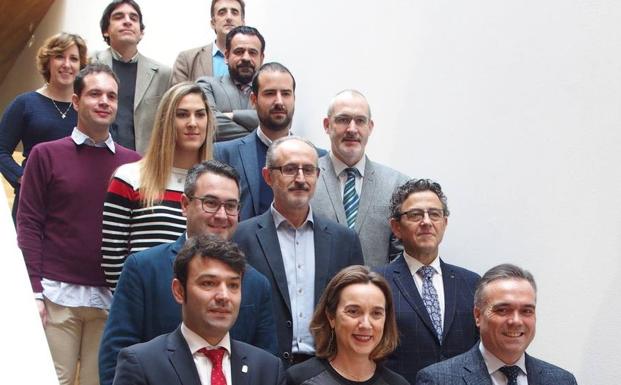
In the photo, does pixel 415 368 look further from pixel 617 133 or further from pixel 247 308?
pixel 617 133

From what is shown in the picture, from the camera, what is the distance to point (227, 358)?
8.92ft

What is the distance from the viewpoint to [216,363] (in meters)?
2.69

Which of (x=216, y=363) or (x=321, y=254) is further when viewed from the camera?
(x=321, y=254)

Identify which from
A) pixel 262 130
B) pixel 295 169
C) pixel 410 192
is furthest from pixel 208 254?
pixel 262 130

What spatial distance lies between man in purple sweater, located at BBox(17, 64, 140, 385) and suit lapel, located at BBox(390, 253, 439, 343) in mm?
938

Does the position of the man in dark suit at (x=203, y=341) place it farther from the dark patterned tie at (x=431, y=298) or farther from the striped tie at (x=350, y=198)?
the striped tie at (x=350, y=198)

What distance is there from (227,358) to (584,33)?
65.7 inches

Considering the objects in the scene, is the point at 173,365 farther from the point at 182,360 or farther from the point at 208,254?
the point at 208,254

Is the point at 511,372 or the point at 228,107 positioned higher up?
the point at 228,107

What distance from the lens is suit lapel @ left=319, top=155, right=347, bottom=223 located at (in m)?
3.81

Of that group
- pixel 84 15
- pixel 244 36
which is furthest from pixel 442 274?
pixel 84 15

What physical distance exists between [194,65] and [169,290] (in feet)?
8.04

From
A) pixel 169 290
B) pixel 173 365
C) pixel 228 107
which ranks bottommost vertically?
pixel 173 365

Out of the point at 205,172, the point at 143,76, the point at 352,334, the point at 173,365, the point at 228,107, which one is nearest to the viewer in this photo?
the point at 173,365
